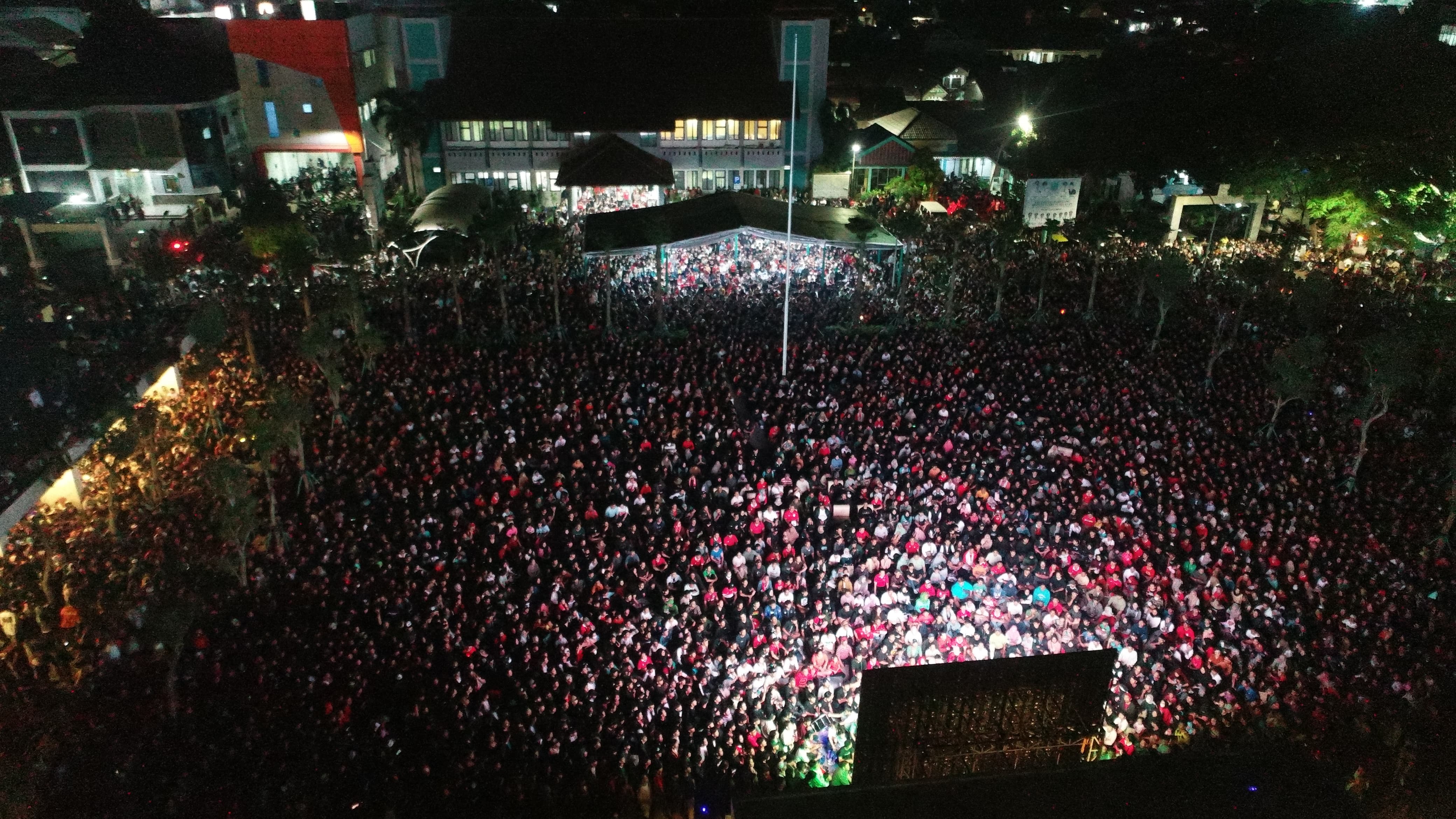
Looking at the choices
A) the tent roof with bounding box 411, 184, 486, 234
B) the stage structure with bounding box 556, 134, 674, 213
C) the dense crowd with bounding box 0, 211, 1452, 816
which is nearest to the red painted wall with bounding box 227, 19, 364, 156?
the tent roof with bounding box 411, 184, 486, 234

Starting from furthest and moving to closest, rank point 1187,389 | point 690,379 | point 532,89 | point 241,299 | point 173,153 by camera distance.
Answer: point 532,89 → point 173,153 → point 241,299 → point 1187,389 → point 690,379

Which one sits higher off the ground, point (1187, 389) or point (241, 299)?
point (241, 299)

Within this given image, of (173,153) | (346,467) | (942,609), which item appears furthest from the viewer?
(173,153)

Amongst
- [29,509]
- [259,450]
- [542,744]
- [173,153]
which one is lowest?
[542,744]

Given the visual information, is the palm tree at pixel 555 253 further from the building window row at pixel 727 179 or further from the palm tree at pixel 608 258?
the building window row at pixel 727 179

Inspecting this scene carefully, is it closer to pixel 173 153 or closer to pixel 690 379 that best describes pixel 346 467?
pixel 690 379

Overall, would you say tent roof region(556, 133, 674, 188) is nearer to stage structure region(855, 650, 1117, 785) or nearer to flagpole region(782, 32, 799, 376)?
flagpole region(782, 32, 799, 376)

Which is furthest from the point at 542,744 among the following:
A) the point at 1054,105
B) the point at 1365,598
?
the point at 1054,105

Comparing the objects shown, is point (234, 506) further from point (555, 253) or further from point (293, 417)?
point (555, 253)
